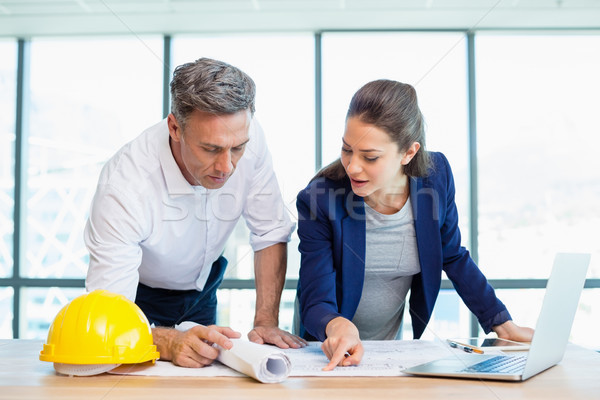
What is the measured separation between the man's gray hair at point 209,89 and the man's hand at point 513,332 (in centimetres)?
93

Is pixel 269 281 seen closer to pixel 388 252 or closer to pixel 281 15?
pixel 388 252

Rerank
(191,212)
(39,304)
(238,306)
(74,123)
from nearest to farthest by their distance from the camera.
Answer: (191,212)
(238,306)
(39,304)
(74,123)

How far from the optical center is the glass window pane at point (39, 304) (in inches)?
169

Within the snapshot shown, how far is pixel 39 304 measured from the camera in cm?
430

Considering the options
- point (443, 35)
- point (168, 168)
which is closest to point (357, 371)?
point (168, 168)

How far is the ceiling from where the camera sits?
3752 millimetres

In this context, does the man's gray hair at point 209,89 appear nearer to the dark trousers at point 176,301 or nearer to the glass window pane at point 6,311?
the dark trousers at point 176,301

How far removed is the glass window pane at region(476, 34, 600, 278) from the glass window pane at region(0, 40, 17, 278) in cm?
370

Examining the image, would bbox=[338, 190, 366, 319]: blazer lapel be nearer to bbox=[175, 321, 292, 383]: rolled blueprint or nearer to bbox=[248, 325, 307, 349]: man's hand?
bbox=[248, 325, 307, 349]: man's hand

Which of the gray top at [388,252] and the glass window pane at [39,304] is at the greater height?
the gray top at [388,252]

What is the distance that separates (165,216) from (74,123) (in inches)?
127

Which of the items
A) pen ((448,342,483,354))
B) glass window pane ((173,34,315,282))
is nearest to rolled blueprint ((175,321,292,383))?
pen ((448,342,483,354))

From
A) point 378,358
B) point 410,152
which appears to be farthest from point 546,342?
point 410,152

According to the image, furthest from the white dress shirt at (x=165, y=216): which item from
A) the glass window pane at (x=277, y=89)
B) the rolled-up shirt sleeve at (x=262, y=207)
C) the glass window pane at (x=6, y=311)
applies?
the glass window pane at (x=6, y=311)
